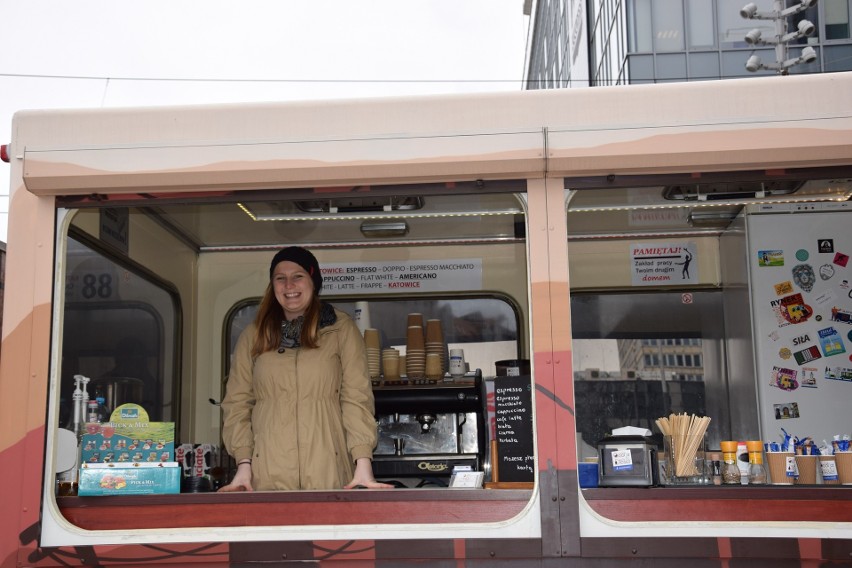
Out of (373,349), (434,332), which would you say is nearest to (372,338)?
(373,349)

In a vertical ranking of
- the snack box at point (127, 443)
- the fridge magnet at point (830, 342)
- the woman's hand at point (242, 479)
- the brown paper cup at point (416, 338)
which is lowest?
the woman's hand at point (242, 479)

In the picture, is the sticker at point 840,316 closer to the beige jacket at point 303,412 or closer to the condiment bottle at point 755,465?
the condiment bottle at point 755,465

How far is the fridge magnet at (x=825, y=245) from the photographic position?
515cm

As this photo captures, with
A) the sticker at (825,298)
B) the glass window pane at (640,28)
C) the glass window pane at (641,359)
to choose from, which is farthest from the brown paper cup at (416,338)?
the glass window pane at (640,28)

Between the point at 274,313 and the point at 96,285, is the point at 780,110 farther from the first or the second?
the point at 96,285

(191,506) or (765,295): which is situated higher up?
(765,295)

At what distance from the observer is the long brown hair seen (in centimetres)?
396

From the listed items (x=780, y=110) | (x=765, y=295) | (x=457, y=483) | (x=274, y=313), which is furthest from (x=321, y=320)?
(x=765, y=295)

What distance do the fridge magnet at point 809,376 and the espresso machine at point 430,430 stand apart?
6.26 ft

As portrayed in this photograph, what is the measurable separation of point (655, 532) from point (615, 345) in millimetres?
3001

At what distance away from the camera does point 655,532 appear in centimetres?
310

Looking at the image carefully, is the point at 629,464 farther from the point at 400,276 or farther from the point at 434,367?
the point at 400,276

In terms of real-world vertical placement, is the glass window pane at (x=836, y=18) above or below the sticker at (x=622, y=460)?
above

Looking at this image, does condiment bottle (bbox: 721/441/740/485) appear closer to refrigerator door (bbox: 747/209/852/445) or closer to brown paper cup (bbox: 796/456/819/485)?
brown paper cup (bbox: 796/456/819/485)
